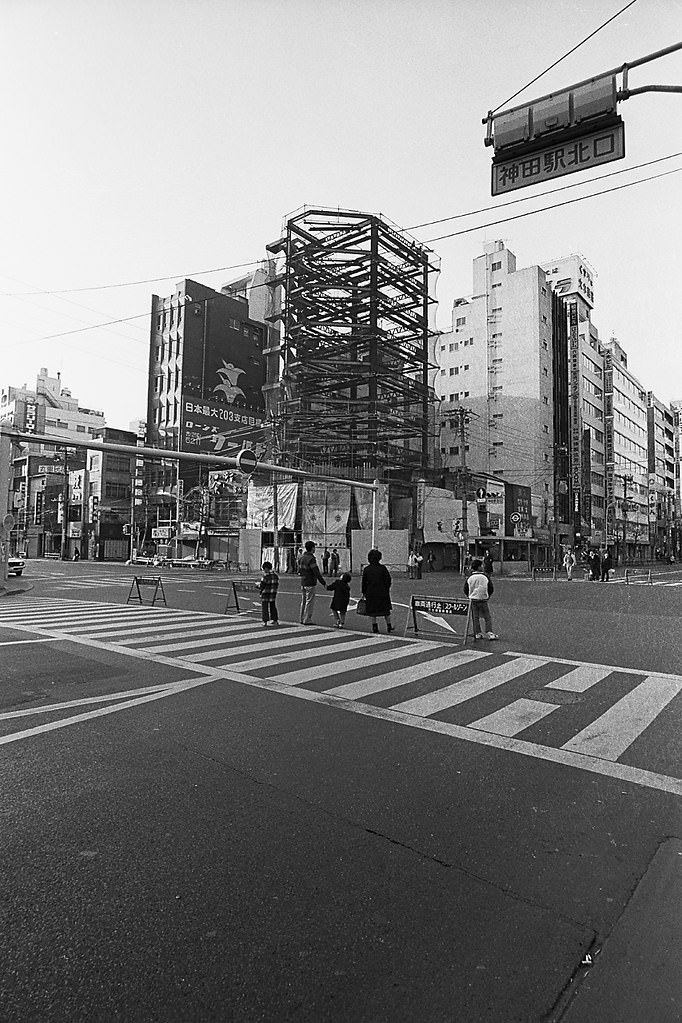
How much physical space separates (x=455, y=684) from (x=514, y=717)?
1.72 metres

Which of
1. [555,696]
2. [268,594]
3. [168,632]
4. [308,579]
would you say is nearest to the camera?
[555,696]

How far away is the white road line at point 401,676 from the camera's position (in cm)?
813

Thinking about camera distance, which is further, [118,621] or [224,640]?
[118,621]

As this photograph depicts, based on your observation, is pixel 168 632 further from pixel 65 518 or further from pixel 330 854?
pixel 65 518

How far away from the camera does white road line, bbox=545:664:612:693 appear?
852 centimetres

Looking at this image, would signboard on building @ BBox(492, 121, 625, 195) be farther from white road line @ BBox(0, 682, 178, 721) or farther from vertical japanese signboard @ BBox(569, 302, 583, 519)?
vertical japanese signboard @ BBox(569, 302, 583, 519)

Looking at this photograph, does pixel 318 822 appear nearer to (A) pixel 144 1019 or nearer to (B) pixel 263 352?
(A) pixel 144 1019

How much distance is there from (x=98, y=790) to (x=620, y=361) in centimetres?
9981

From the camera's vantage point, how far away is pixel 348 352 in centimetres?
5525

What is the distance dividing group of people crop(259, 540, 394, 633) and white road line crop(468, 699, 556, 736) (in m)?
5.99

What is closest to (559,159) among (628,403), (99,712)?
(99,712)

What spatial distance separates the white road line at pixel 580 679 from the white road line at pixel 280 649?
3.39 metres

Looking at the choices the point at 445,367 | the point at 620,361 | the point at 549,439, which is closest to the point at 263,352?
the point at 445,367

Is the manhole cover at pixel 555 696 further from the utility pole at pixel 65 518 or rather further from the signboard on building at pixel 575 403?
the signboard on building at pixel 575 403
